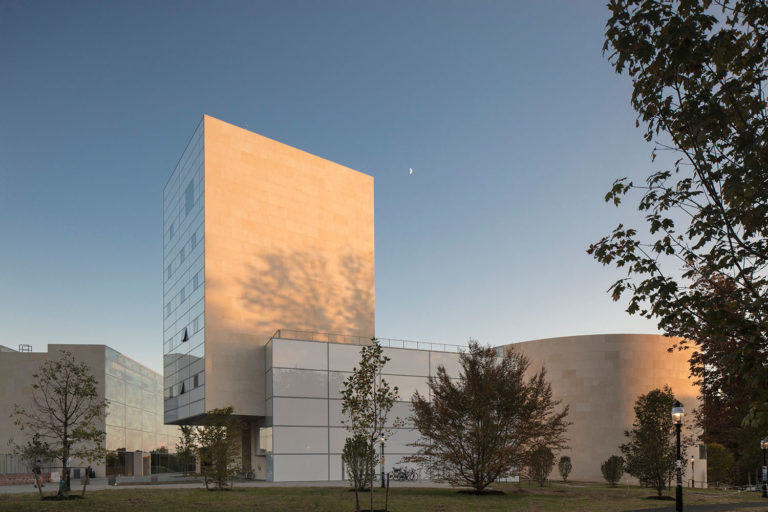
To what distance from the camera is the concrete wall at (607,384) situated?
6456 cm

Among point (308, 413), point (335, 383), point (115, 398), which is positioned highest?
point (335, 383)

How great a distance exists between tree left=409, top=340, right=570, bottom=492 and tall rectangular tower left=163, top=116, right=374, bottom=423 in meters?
21.2

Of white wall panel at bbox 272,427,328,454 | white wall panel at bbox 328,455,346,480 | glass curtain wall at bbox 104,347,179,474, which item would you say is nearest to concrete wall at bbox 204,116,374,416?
white wall panel at bbox 272,427,328,454

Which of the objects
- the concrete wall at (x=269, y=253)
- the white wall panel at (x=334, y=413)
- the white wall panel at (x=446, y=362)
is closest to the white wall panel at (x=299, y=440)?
the white wall panel at (x=334, y=413)

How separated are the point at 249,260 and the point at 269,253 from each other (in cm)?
204

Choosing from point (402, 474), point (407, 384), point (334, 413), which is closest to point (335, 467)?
point (334, 413)

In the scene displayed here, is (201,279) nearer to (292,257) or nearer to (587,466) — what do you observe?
(292,257)

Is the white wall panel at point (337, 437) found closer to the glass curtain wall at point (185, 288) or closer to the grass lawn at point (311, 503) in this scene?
the glass curtain wall at point (185, 288)

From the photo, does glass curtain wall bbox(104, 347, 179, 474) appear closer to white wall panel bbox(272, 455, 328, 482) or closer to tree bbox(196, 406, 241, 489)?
white wall panel bbox(272, 455, 328, 482)

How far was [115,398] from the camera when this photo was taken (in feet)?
251

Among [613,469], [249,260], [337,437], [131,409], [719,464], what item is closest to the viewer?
[613,469]

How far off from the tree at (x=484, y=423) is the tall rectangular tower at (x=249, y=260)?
21.2 metres

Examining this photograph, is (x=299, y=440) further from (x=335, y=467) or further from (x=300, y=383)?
(x=300, y=383)

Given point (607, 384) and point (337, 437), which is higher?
point (607, 384)
